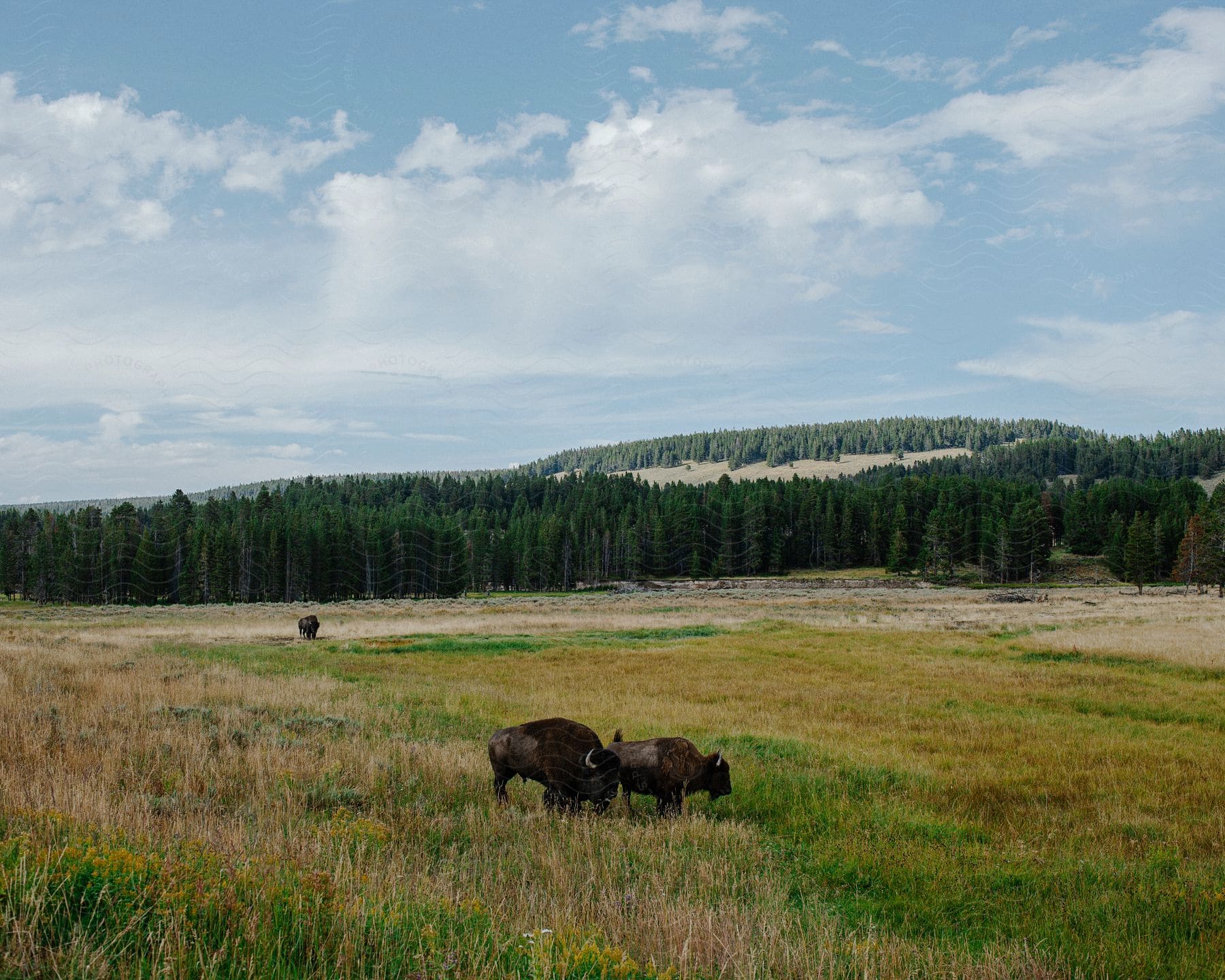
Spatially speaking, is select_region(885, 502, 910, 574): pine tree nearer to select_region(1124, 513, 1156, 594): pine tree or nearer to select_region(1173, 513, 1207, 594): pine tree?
select_region(1124, 513, 1156, 594): pine tree

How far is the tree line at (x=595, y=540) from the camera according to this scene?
10762 cm

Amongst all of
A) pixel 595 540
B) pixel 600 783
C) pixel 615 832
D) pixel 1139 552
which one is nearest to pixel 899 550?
pixel 1139 552

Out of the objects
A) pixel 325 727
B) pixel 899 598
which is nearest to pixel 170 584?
pixel 899 598

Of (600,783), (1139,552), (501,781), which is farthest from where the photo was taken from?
(1139,552)

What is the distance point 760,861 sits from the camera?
288 inches

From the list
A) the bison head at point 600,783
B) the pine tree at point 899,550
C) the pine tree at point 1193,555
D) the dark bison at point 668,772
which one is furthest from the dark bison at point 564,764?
the pine tree at point 899,550

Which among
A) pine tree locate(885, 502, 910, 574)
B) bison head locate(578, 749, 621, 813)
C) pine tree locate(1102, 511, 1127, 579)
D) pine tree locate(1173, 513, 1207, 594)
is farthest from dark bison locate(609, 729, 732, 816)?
pine tree locate(885, 502, 910, 574)

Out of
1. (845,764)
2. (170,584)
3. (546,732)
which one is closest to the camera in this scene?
(546,732)

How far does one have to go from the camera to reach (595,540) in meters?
139

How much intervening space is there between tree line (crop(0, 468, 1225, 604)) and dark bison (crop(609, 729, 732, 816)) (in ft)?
337

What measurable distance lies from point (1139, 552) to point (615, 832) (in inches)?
4503

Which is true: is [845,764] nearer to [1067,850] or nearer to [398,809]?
[1067,850]

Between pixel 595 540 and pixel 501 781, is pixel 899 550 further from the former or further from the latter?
pixel 501 781

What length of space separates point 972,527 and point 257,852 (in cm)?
14277
